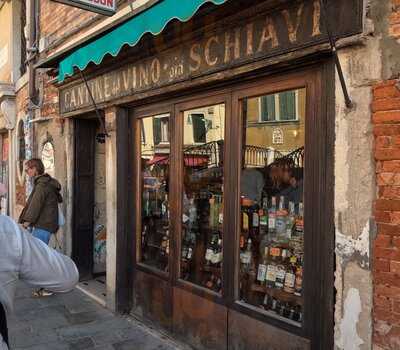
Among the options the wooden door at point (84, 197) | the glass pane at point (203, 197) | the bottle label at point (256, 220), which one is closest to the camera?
the bottle label at point (256, 220)

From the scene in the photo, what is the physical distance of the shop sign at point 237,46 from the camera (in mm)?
3070

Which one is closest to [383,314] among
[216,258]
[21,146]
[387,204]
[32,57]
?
[387,204]

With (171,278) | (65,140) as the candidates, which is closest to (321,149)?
(171,278)

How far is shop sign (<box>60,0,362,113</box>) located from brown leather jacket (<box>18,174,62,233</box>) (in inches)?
57.9

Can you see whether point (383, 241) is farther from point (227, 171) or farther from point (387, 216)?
point (227, 171)

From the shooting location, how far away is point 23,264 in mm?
1747

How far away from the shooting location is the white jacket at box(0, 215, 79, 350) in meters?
1.70

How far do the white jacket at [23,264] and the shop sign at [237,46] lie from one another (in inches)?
85.2

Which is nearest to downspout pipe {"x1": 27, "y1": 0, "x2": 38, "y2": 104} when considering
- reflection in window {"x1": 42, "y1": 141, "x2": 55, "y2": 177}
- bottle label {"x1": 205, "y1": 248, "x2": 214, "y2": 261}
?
reflection in window {"x1": 42, "y1": 141, "x2": 55, "y2": 177}

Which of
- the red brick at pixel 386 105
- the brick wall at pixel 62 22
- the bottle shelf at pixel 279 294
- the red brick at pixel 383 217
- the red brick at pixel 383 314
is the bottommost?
the bottle shelf at pixel 279 294

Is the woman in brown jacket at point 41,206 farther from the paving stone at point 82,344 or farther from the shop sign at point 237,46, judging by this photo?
the paving stone at point 82,344

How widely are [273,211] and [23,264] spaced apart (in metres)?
2.52

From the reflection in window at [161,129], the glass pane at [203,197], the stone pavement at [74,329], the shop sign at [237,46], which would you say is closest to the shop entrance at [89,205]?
the stone pavement at [74,329]

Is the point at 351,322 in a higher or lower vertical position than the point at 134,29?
lower
